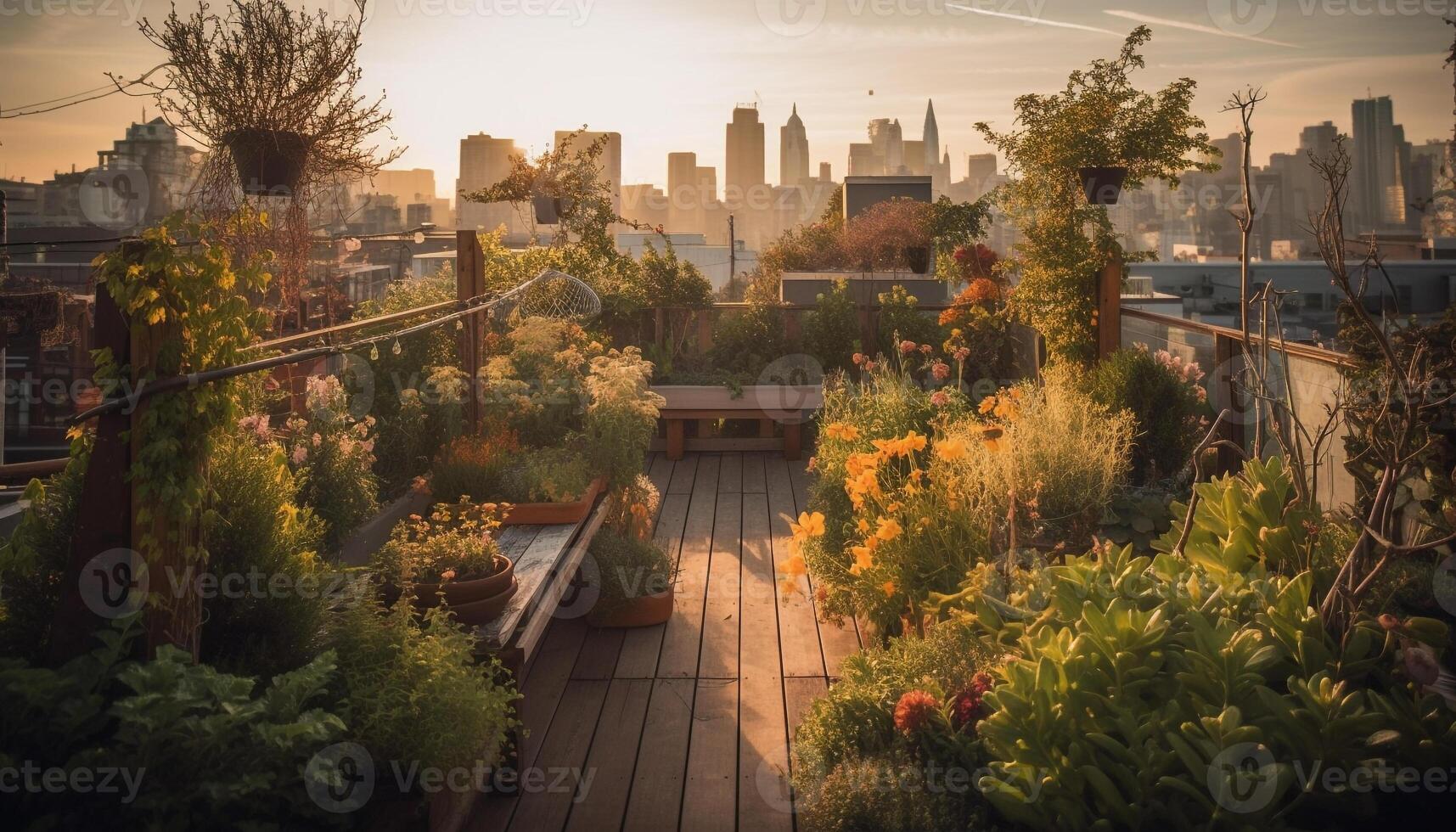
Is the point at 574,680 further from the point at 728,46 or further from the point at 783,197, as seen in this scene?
the point at 783,197

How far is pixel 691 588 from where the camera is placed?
16.1ft

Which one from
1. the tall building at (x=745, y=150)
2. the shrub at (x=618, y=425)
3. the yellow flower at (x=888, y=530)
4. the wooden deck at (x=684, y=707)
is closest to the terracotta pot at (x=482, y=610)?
the wooden deck at (x=684, y=707)

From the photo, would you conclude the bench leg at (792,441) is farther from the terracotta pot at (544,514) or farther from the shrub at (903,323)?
the terracotta pot at (544,514)

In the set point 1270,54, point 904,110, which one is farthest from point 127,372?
point 904,110

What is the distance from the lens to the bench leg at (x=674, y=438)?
26.4 ft

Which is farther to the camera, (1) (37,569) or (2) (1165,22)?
(2) (1165,22)

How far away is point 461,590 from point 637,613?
146 centimetres

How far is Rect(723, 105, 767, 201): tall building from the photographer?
30.3 meters

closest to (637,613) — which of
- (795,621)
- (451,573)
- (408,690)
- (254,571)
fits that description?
(795,621)

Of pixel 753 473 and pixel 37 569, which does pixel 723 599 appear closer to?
pixel 753 473

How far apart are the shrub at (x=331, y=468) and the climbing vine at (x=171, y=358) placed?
125 cm

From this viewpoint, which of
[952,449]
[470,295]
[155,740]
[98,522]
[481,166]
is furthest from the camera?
[481,166]

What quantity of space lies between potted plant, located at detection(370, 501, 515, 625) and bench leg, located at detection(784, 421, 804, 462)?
4.83m

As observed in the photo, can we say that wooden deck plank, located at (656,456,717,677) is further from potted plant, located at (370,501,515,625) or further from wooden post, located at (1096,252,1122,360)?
wooden post, located at (1096,252,1122,360)
